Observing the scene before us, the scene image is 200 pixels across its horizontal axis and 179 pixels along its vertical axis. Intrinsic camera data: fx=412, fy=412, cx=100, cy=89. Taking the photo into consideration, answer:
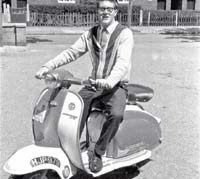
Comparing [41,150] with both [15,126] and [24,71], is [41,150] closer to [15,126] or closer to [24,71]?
[15,126]

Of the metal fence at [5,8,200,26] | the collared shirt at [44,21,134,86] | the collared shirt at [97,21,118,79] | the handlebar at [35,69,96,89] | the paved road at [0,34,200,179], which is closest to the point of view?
the handlebar at [35,69,96,89]

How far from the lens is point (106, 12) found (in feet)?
11.4

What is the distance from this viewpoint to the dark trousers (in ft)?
11.4

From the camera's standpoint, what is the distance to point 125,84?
3664 mm

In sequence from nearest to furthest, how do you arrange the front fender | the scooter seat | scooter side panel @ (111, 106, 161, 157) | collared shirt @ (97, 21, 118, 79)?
the front fender
collared shirt @ (97, 21, 118, 79)
scooter side panel @ (111, 106, 161, 157)
the scooter seat

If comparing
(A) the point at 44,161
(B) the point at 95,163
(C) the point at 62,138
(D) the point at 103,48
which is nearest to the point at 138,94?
(D) the point at 103,48

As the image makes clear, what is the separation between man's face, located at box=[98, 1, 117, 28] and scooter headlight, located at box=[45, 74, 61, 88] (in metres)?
0.68

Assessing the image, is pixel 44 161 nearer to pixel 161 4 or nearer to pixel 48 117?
pixel 48 117

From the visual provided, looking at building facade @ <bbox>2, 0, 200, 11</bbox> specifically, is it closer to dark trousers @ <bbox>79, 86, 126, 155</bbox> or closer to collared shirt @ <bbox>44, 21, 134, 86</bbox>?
collared shirt @ <bbox>44, 21, 134, 86</bbox>

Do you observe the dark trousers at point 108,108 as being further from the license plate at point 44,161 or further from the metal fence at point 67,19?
the metal fence at point 67,19

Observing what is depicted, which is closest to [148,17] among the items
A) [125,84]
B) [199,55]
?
[199,55]

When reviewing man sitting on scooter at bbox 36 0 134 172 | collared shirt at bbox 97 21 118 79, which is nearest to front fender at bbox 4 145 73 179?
man sitting on scooter at bbox 36 0 134 172

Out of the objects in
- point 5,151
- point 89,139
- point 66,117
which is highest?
point 66,117

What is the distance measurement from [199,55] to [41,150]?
10390mm
